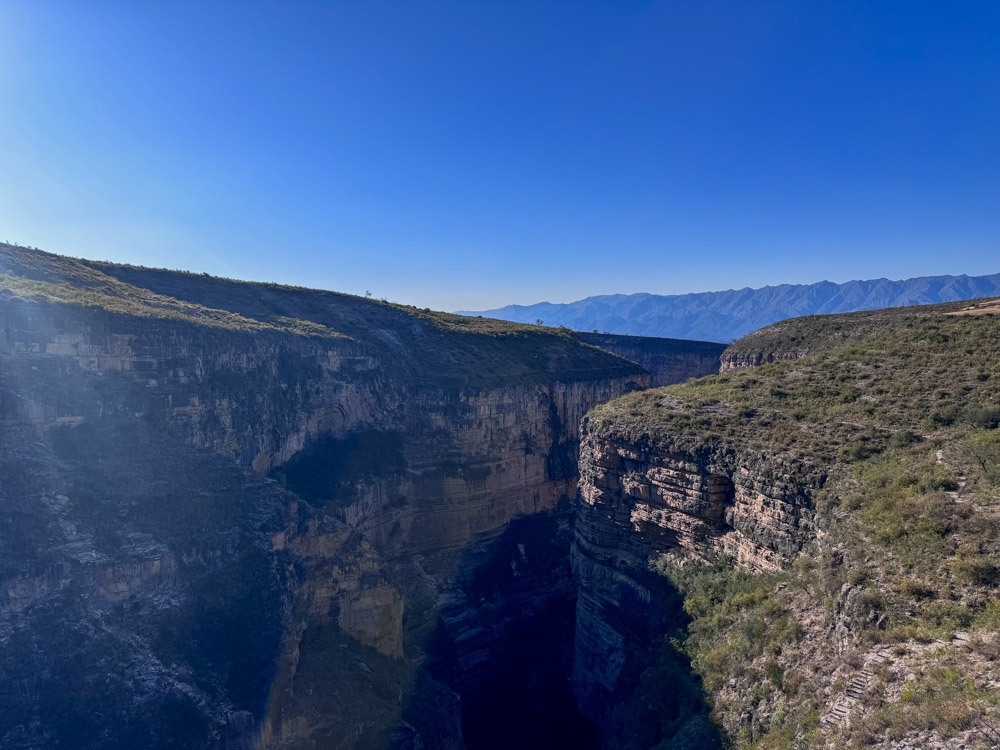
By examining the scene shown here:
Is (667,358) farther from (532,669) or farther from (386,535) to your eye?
(386,535)

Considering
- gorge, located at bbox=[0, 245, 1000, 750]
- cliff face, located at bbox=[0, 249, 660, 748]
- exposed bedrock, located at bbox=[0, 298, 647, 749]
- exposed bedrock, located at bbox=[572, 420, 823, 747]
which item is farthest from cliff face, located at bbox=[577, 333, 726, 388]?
exposed bedrock, located at bbox=[572, 420, 823, 747]

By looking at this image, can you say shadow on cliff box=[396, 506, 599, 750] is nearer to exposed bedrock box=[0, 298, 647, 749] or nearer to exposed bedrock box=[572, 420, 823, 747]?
exposed bedrock box=[0, 298, 647, 749]

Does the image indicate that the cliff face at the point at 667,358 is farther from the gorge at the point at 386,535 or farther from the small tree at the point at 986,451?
the small tree at the point at 986,451

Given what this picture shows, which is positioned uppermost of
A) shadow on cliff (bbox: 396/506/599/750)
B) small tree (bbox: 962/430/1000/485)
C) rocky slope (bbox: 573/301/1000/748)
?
small tree (bbox: 962/430/1000/485)

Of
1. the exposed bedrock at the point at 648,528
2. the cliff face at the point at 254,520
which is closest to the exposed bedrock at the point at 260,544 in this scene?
the cliff face at the point at 254,520

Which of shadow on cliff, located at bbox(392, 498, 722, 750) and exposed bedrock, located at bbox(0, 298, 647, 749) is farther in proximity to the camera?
shadow on cliff, located at bbox(392, 498, 722, 750)

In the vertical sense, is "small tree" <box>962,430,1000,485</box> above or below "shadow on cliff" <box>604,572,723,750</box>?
above

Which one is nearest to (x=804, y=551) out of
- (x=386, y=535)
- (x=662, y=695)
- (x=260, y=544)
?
(x=662, y=695)
